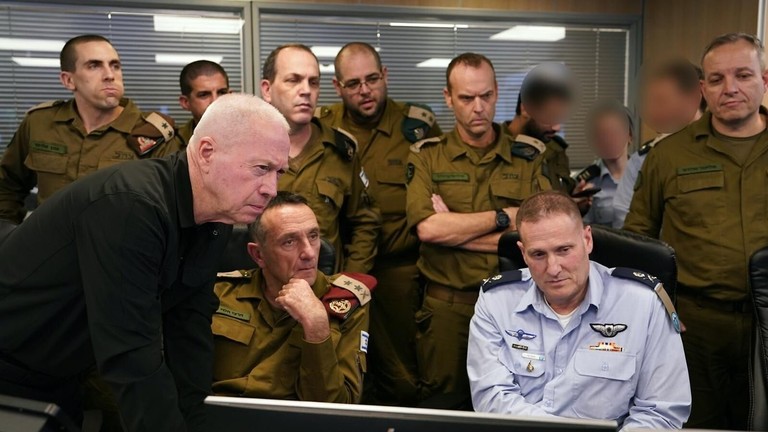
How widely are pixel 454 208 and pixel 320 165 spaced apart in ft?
1.88

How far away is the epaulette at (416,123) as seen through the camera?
337cm

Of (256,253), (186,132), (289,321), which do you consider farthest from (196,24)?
(289,321)

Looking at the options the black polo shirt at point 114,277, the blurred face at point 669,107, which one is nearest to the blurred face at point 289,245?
the black polo shirt at point 114,277

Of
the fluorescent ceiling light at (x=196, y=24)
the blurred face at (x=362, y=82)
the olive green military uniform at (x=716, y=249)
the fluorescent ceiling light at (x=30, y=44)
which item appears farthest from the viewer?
the fluorescent ceiling light at (x=196, y=24)

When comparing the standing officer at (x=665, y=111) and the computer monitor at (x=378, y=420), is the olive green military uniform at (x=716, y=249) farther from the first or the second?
the computer monitor at (x=378, y=420)

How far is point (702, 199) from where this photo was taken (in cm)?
264

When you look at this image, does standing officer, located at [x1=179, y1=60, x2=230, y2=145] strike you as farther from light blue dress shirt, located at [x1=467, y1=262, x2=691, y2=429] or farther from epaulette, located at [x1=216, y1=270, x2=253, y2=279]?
light blue dress shirt, located at [x1=467, y1=262, x2=691, y2=429]

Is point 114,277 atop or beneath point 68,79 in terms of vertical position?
beneath

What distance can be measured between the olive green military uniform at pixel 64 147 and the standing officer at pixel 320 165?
0.57 metres

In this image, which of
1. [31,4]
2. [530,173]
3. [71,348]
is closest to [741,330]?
[530,173]

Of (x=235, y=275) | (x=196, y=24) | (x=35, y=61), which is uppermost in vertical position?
(x=196, y=24)

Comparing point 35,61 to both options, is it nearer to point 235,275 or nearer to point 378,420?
point 235,275

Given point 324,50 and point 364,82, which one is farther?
point 324,50

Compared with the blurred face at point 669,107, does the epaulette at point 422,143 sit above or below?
below
